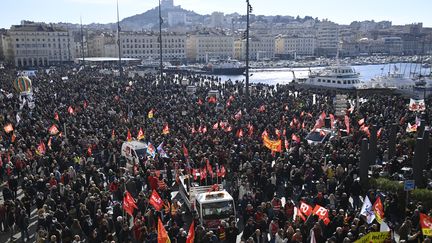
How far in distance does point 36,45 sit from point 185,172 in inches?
4493

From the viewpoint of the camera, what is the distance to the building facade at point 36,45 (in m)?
117

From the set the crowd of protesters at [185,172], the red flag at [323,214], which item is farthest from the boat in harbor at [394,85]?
the red flag at [323,214]

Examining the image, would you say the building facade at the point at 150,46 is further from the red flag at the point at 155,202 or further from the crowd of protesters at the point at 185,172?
the red flag at the point at 155,202

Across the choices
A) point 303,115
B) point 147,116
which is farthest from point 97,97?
point 303,115

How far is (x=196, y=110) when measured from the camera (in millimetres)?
29391

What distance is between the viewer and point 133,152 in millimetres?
18703

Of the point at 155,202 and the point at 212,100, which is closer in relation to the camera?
the point at 155,202

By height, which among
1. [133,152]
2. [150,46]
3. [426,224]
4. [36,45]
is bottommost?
[133,152]

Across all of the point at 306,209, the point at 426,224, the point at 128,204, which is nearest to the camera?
the point at 426,224

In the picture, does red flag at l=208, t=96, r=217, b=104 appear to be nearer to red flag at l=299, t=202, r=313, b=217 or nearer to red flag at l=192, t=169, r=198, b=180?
red flag at l=192, t=169, r=198, b=180

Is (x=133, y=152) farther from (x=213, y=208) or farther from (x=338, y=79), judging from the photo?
(x=338, y=79)

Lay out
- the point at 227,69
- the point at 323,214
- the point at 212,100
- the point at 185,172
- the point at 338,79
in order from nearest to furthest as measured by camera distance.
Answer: the point at 323,214 → the point at 185,172 → the point at 212,100 → the point at 338,79 → the point at 227,69

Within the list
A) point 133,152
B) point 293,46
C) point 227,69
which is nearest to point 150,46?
point 227,69

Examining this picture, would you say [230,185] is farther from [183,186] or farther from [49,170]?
[49,170]
